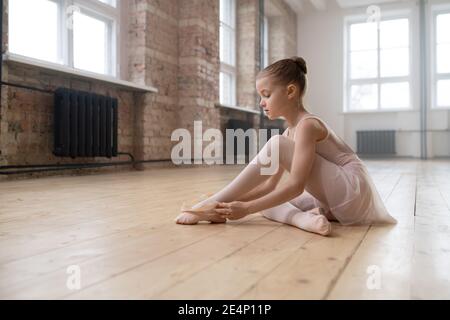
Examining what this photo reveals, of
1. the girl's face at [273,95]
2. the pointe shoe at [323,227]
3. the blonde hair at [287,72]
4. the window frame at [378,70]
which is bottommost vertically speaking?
the pointe shoe at [323,227]

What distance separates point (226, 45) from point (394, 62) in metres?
4.52

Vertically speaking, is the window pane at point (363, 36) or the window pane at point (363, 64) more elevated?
the window pane at point (363, 36)

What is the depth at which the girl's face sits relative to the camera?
1.65 metres

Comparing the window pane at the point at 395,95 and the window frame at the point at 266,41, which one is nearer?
the window frame at the point at 266,41

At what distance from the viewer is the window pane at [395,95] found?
10.3 meters

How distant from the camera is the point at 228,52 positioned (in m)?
8.49

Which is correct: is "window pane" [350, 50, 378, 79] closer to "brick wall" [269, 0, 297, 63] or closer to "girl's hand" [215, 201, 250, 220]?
"brick wall" [269, 0, 297, 63]

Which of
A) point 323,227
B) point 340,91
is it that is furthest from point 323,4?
point 323,227

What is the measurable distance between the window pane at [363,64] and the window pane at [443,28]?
1.46 metres

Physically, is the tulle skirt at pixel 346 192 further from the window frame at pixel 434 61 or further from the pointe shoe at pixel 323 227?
the window frame at pixel 434 61

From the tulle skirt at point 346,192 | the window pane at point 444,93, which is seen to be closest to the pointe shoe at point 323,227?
the tulle skirt at point 346,192

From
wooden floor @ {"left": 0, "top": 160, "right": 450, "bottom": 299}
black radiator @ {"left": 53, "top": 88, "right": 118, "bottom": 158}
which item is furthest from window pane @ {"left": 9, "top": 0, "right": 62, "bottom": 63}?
wooden floor @ {"left": 0, "top": 160, "right": 450, "bottom": 299}

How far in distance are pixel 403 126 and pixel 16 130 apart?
876 cm
